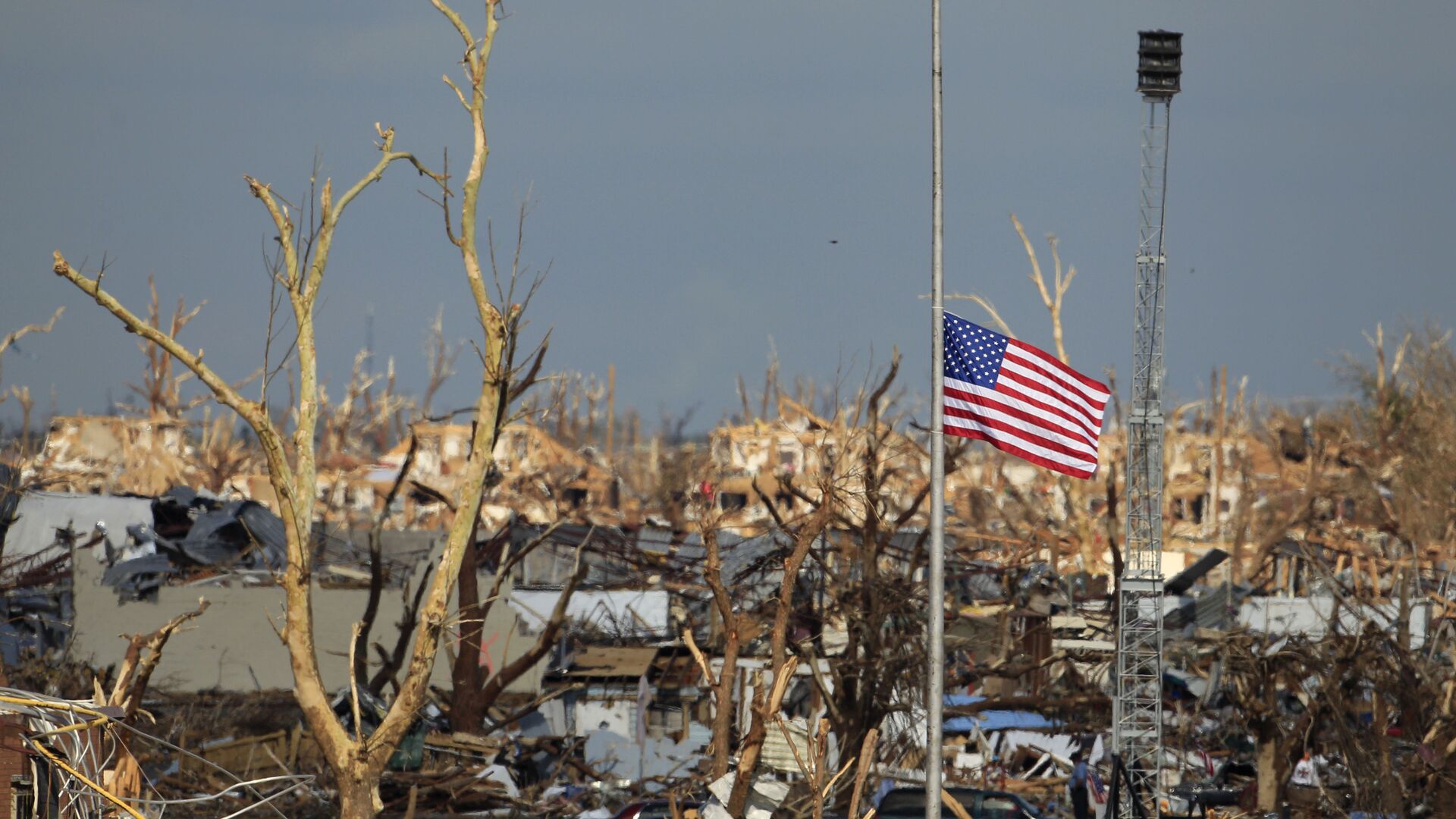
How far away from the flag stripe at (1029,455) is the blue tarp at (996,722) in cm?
1475

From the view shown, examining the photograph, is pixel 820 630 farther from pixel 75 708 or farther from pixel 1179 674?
pixel 75 708

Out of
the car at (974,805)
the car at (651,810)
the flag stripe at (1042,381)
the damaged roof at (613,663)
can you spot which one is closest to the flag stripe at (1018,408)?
the flag stripe at (1042,381)

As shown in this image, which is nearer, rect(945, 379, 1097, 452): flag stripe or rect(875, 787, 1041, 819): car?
rect(945, 379, 1097, 452): flag stripe

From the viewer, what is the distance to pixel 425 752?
82.9ft

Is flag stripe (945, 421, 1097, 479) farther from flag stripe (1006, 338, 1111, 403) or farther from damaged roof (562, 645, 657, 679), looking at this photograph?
damaged roof (562, 645, 657, 679)

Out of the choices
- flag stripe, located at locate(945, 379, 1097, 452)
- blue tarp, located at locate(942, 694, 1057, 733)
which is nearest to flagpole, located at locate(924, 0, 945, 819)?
flag stripe, located at locate(945, 379, 1097, 452)

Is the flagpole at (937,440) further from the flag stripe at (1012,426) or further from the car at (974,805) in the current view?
the car at (974,805)

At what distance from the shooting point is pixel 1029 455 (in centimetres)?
1410

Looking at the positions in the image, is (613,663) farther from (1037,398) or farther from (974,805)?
(1037,398)

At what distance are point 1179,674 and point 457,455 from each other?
54.3 meters

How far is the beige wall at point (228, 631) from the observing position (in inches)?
1227

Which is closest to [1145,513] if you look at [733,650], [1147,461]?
[1147,461]

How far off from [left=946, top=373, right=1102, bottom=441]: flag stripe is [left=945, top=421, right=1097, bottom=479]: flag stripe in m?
Result: 0.38

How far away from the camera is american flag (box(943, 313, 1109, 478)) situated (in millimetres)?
14117
